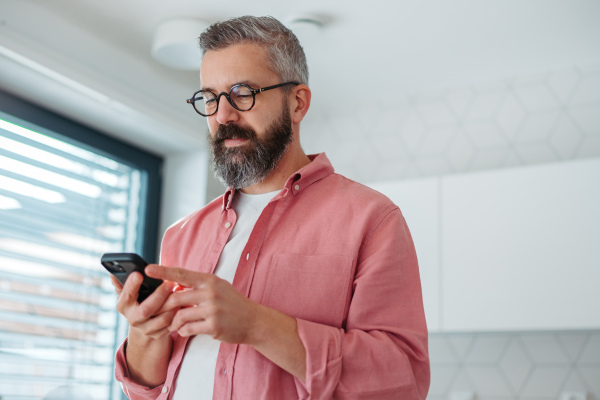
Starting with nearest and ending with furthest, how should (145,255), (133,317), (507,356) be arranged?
(133,317) → (507,356) → (145,255)

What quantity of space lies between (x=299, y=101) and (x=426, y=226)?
3.97 feet

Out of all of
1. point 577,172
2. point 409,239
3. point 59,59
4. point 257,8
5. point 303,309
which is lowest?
point 303,309

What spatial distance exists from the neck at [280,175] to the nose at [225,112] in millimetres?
160

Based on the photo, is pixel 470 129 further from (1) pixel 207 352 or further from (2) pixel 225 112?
(1) pixel 207 352

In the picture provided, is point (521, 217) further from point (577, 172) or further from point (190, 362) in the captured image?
point (190, 362)

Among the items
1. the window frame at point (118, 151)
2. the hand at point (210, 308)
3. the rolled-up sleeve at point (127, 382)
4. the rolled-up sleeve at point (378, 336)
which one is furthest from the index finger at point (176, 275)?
the window frame at point (118, 151)

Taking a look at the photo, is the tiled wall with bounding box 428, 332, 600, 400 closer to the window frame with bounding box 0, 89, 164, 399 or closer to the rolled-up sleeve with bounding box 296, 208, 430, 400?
the window frame with bounding box 0, 89, 164, 399

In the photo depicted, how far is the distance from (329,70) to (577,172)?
112cm

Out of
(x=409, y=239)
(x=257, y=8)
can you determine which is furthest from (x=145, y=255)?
(x=409, y=239)

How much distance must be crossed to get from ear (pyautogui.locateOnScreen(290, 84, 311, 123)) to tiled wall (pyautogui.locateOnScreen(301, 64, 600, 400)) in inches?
61.3

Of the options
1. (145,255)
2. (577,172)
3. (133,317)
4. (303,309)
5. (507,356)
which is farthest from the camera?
(145,255)

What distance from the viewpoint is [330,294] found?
129cm

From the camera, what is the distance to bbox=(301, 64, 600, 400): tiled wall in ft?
8.66

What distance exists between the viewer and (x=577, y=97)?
282 centimetres
